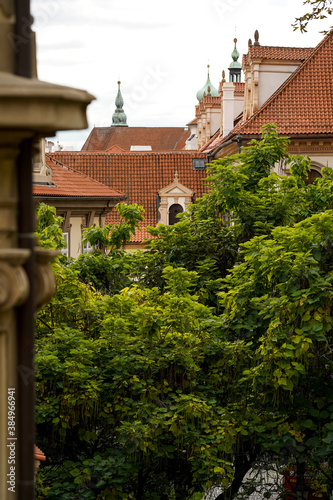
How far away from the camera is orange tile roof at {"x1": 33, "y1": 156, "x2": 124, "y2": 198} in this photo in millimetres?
31312

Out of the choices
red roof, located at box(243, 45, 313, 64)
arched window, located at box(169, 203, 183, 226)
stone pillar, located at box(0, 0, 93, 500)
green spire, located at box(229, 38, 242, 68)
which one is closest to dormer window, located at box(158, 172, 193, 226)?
arched window, located at box(169, 203, 183, 226)

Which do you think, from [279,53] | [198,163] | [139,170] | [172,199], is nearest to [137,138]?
[139,170]

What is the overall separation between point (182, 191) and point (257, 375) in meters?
41.9

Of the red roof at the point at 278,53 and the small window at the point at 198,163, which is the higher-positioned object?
the red roof at the point at 278,53

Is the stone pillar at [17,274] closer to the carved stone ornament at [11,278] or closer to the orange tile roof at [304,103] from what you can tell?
the carved stone ornament at [11,278]

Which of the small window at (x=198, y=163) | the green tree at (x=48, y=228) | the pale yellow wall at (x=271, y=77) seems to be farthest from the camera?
the small window at (x=198, y=163)

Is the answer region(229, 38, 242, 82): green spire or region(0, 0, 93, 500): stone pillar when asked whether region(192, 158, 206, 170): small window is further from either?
region(229, 38, 242, 82): green spire

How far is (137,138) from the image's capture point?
116m

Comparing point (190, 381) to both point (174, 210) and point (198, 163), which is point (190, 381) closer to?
point (174, 210)

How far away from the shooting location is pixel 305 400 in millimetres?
13523

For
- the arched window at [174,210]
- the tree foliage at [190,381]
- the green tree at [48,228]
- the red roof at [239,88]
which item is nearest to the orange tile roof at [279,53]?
the red roof at [239,88]

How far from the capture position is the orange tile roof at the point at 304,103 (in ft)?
103

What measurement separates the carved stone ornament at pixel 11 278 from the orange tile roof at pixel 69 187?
2740 cm

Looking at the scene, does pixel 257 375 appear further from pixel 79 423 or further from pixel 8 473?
pixel 8 473
